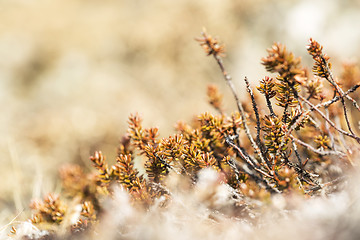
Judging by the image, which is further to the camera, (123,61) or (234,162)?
(123,61)

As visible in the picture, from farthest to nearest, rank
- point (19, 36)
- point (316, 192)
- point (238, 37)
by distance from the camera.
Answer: point (19, 36) → point (238, 37) → point (316, 192)

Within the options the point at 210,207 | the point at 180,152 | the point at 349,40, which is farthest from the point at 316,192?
the point at 349,40

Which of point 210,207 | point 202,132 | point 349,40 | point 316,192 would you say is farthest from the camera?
point 349,40

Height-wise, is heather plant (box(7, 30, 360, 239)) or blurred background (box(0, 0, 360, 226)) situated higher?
blurred background (box(0, 0, 360, 226))

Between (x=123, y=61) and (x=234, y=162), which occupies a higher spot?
(x=123, y=61)

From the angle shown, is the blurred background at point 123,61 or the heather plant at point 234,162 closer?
the heather plant at point 234,162

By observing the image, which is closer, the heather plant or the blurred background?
the heather plant

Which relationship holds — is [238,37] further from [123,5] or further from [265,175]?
[265,175]

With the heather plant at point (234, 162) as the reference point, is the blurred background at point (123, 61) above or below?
above
